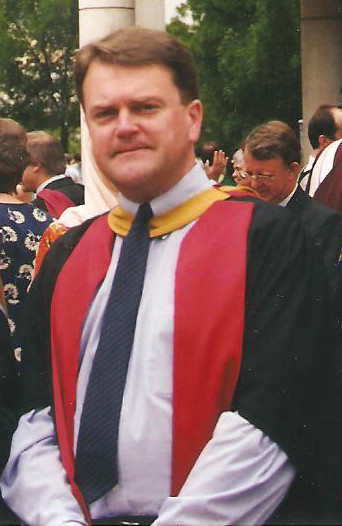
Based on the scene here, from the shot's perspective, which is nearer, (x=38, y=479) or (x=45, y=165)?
(x=38, y=479)

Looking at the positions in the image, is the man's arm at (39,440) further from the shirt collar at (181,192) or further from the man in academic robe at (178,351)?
the shirt collar at (181,192)

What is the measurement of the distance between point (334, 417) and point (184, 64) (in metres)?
0.84

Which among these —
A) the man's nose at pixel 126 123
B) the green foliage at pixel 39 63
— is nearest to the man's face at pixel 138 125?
the man's nose at pixel 126 123

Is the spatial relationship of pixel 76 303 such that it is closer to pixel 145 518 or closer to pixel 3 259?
pixel 145 518

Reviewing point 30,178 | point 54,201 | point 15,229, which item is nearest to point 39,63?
point 30,178

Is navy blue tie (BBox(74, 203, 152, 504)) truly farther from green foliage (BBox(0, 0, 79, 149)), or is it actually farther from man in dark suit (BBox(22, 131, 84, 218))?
green foliage (BBox(0, 0, 79, 149))

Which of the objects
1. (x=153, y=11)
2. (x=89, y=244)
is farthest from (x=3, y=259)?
(x=153, y=11)

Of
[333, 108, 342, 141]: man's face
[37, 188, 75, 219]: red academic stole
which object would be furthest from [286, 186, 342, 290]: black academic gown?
[333, 108, 342, 141]: man's face

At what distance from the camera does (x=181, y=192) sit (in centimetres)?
291

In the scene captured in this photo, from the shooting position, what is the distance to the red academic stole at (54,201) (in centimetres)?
759

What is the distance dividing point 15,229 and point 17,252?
0.36 ft

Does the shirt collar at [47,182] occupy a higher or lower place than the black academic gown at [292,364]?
lower

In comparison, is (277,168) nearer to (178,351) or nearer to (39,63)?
(178,351)

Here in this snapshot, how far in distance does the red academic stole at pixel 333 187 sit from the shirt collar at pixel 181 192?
4109 mm
